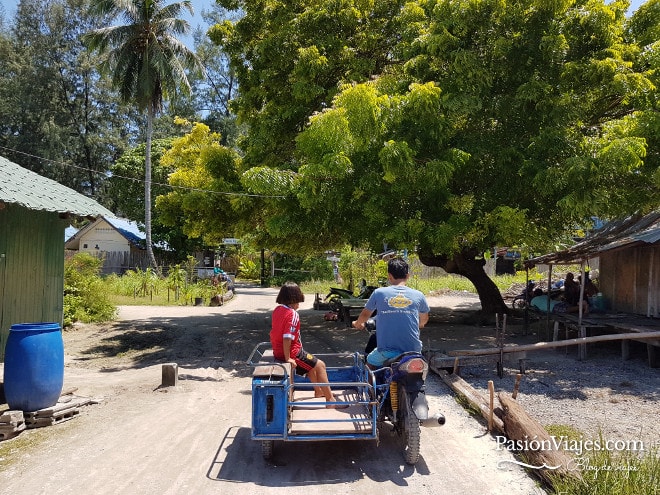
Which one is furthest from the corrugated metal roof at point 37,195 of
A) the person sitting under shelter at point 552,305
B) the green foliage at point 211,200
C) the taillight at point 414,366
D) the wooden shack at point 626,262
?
the person sitting under shelter at point 552,305

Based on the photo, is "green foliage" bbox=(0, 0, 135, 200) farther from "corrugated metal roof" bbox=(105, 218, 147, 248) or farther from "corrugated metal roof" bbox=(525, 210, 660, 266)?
"corrugated metal roof" bbox=(525, 210, 660, 266)

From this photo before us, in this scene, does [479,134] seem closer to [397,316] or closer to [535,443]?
[397,316]

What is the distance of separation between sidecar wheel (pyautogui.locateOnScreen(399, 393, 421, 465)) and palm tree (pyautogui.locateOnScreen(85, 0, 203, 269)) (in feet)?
83.3

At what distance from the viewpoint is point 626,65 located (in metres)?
10.9

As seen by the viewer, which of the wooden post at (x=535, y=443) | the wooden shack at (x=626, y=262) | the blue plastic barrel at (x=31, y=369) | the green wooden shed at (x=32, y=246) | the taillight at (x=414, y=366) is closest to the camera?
the wooden post at (x=535, y=443)

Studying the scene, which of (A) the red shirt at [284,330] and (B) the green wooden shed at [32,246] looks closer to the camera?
(A) the red shirt at [284,330]

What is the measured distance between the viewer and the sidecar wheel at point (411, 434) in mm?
4926

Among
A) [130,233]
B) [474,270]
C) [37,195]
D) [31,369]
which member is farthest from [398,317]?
[130,233]

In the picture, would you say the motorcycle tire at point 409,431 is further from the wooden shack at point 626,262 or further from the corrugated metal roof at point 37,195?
the wooden shack at point 626,262

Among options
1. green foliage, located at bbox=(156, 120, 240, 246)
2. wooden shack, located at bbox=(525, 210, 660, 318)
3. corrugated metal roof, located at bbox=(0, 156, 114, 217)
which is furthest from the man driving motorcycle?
green foliage, located at bbox=(156, 120, 240, 246)

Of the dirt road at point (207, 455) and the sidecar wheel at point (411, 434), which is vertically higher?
the sidecar wheel at point (411, 434)

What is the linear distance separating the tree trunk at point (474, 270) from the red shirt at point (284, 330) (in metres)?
10.3

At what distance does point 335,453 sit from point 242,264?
118 feet

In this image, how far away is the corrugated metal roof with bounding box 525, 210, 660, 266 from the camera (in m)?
10.4
